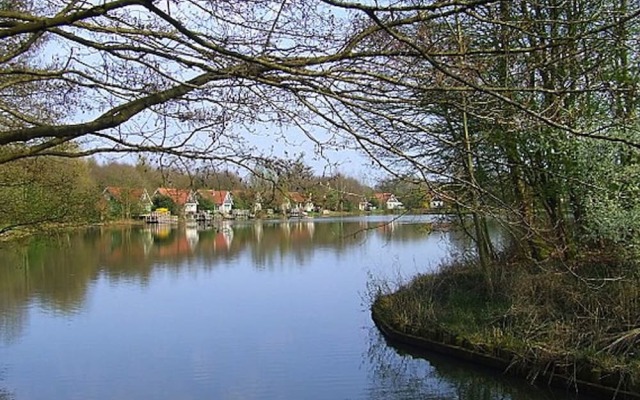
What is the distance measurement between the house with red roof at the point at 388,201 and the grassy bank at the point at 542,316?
153cm

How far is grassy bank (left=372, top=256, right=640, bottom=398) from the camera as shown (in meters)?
7.17

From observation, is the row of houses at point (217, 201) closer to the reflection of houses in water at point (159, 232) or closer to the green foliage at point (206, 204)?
the green foliage at point (206, 204)

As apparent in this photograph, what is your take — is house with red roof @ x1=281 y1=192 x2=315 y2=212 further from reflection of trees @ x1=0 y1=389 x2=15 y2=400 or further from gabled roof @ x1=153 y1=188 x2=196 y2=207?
reflection of trees @ x1=0 y1=389 x2=15 y2=400

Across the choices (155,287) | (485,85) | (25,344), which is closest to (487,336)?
(485,85)

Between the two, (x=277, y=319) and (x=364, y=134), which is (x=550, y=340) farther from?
(x=277, y=319)

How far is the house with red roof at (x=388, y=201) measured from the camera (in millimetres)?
6356

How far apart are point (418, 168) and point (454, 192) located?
15.4 inches

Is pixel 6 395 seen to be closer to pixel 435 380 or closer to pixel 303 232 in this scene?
pixel 435 380

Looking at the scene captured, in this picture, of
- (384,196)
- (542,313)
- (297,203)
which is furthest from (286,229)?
(297,203)

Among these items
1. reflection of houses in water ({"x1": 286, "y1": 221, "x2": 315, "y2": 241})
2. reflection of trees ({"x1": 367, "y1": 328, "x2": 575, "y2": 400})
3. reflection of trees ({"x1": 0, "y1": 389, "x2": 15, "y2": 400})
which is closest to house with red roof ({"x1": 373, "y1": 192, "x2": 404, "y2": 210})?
reflection of trees ({"x1": 367, "y1": 328, "x2": 575, "y2": 400})

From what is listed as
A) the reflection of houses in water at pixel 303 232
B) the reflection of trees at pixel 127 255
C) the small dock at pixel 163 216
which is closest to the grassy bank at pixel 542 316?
the reflection of trees at pixel 127 255

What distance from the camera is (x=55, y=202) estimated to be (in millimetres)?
8766

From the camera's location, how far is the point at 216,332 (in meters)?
11.7

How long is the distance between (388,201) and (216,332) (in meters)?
5.82
